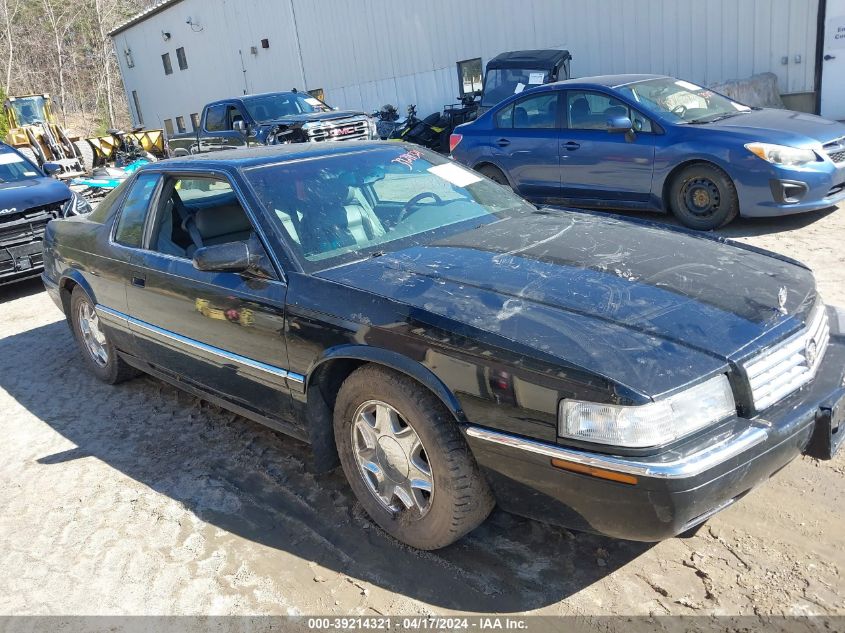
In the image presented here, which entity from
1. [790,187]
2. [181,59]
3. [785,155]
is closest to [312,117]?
[785,155]

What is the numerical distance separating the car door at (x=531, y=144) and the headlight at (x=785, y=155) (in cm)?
221

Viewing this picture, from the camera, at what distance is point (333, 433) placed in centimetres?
323

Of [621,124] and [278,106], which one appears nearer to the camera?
[621,124]

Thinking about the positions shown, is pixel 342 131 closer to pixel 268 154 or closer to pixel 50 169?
pixel 50 169

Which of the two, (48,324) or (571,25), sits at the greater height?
(571,25)

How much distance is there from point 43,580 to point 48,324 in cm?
A: 445

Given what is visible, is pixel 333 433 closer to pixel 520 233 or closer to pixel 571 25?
pixel 520 233

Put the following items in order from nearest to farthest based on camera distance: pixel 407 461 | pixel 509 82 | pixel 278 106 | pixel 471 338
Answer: pixel 471 338, pixel 407 461, pixel 509 82, pixel 278 106

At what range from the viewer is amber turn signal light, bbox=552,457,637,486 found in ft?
7.36

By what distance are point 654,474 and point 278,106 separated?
523 inches

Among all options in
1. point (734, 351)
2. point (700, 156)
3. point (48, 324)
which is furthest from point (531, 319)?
point (48, 324)

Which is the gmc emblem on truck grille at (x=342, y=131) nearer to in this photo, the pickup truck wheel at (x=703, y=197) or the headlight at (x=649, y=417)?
the pickup truck wheel at (x=703, y=197)

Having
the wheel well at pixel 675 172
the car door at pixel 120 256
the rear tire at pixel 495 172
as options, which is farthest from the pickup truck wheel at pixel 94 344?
the wheel well at pixel 675 172

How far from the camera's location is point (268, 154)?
390 cm
